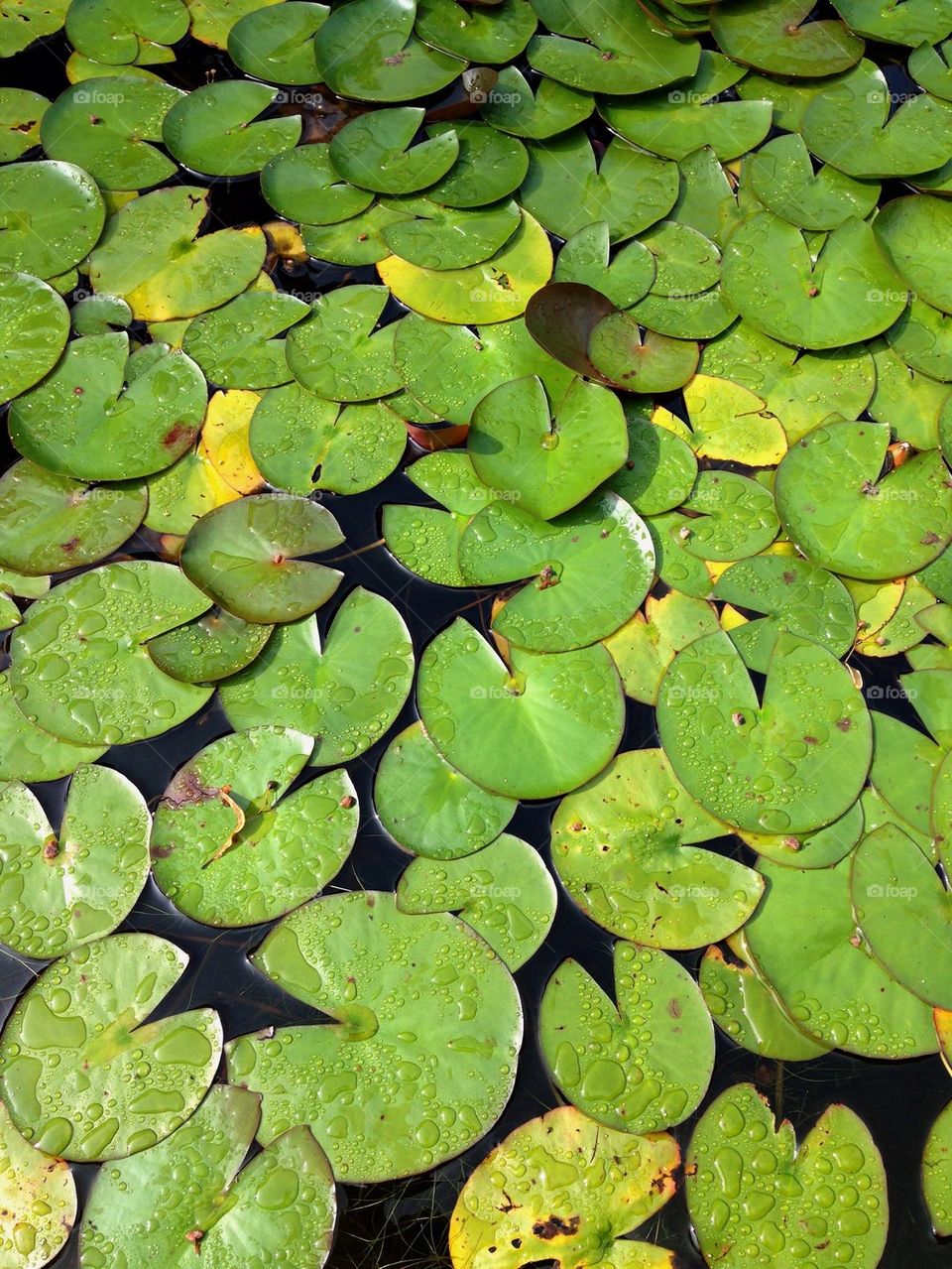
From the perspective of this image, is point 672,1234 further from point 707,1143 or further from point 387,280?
point 387,280

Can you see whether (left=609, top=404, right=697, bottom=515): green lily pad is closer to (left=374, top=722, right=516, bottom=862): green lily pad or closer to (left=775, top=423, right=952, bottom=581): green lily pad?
(left=775, top=423, right=952, bottom=581): green lily pad

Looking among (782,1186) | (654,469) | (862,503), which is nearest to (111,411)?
(654,469)

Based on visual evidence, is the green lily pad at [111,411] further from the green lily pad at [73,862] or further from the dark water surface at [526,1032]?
the green lily pad at [73,862]

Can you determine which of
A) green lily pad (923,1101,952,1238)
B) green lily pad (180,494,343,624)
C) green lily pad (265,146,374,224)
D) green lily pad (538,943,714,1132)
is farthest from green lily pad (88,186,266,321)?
green lily pad (923,1101,952,1238)

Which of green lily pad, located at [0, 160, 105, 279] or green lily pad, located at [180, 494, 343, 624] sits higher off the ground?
green lily pad, located at [0, 160, 105, 279]

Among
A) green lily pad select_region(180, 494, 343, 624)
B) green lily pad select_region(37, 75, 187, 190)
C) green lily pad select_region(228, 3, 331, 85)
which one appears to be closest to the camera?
green lily pad select_region(180, 494, 343, 624)

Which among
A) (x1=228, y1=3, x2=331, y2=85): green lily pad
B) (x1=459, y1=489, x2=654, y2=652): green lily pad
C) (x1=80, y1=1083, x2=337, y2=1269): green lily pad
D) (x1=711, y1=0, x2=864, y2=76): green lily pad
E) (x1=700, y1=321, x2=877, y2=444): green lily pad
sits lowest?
(x1=80, y1=1083, x2=337, y2=1269): green lily pad

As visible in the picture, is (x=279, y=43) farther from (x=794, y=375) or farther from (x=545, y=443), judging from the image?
(x=794, y=375)

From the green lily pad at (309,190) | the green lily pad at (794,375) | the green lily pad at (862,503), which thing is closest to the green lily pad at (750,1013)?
the green lily pad at (862,503)
